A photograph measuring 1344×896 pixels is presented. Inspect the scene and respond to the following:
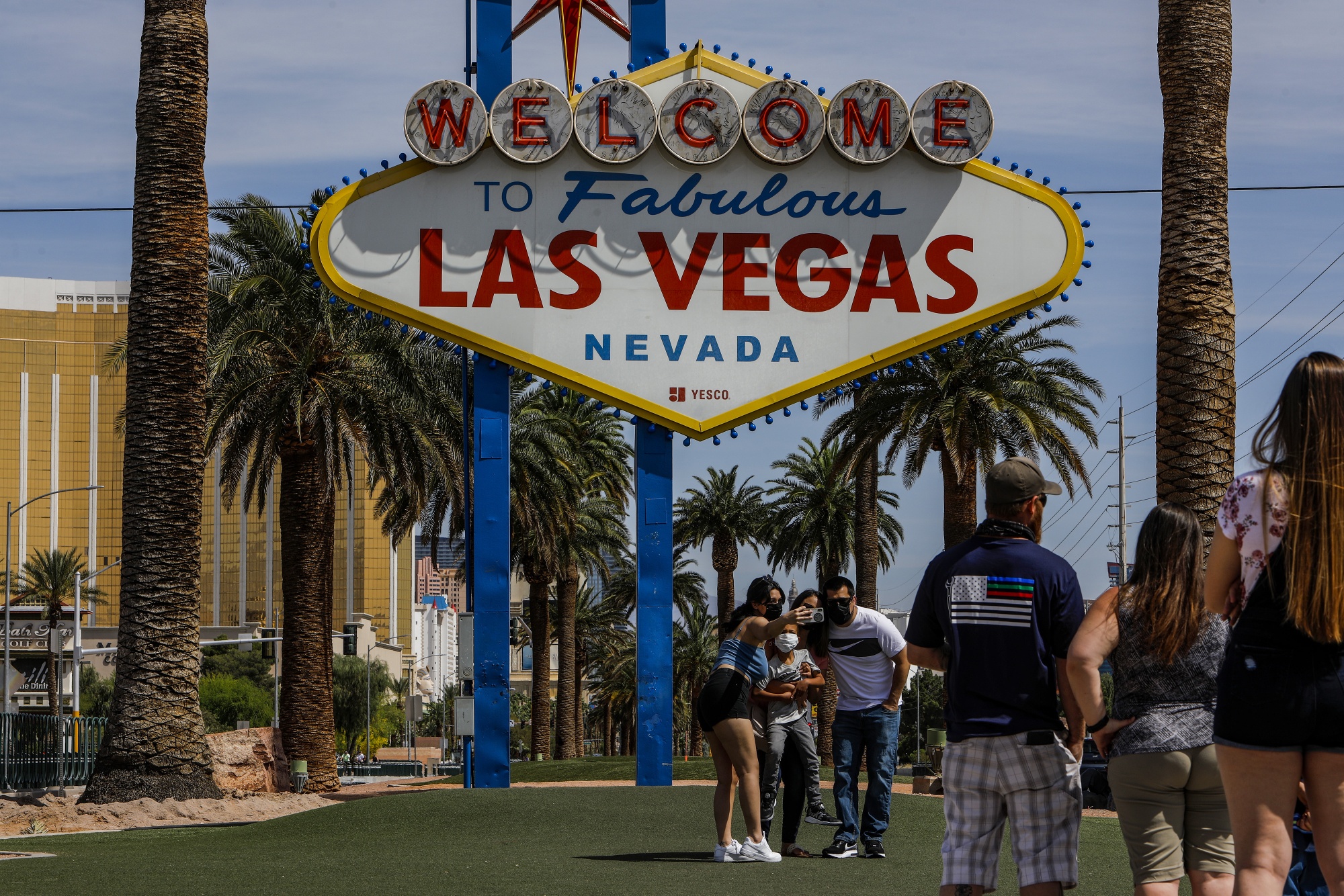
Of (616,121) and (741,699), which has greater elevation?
(616,121)

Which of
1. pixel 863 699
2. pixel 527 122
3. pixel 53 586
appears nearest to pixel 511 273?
pixel 527 122

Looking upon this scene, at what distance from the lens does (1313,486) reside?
385 cm

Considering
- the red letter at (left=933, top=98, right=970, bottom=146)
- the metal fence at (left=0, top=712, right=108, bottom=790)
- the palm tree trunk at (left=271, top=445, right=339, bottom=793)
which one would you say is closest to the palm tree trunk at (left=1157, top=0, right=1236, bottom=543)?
the red letter at (left=933, top=98, right=970, bottom=146)

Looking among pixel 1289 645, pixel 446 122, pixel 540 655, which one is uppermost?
pixel 446 122

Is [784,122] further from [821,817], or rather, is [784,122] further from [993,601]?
[993,601]

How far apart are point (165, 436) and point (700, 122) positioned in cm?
705

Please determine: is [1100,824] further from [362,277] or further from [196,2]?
[196,2]

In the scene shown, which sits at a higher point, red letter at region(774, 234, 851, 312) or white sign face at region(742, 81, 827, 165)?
white sign face at region(742, 81, 827, 165)

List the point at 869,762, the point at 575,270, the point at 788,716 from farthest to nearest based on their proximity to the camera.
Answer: the point at 575,270
the point at 788,716
the point at 869,762

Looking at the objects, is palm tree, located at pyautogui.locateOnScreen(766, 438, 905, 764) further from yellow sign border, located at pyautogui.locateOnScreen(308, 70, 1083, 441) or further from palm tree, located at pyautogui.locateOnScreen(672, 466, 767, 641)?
yellow sign border, located at pyautogui.locateOnScreen(308, 70, 1083, 441)

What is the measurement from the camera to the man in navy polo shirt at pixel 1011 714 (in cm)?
471

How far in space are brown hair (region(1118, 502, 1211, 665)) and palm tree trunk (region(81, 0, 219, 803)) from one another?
13.5 metres

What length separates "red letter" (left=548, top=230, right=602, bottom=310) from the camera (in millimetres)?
14266

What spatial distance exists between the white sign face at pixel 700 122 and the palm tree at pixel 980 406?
1323 centimetres
